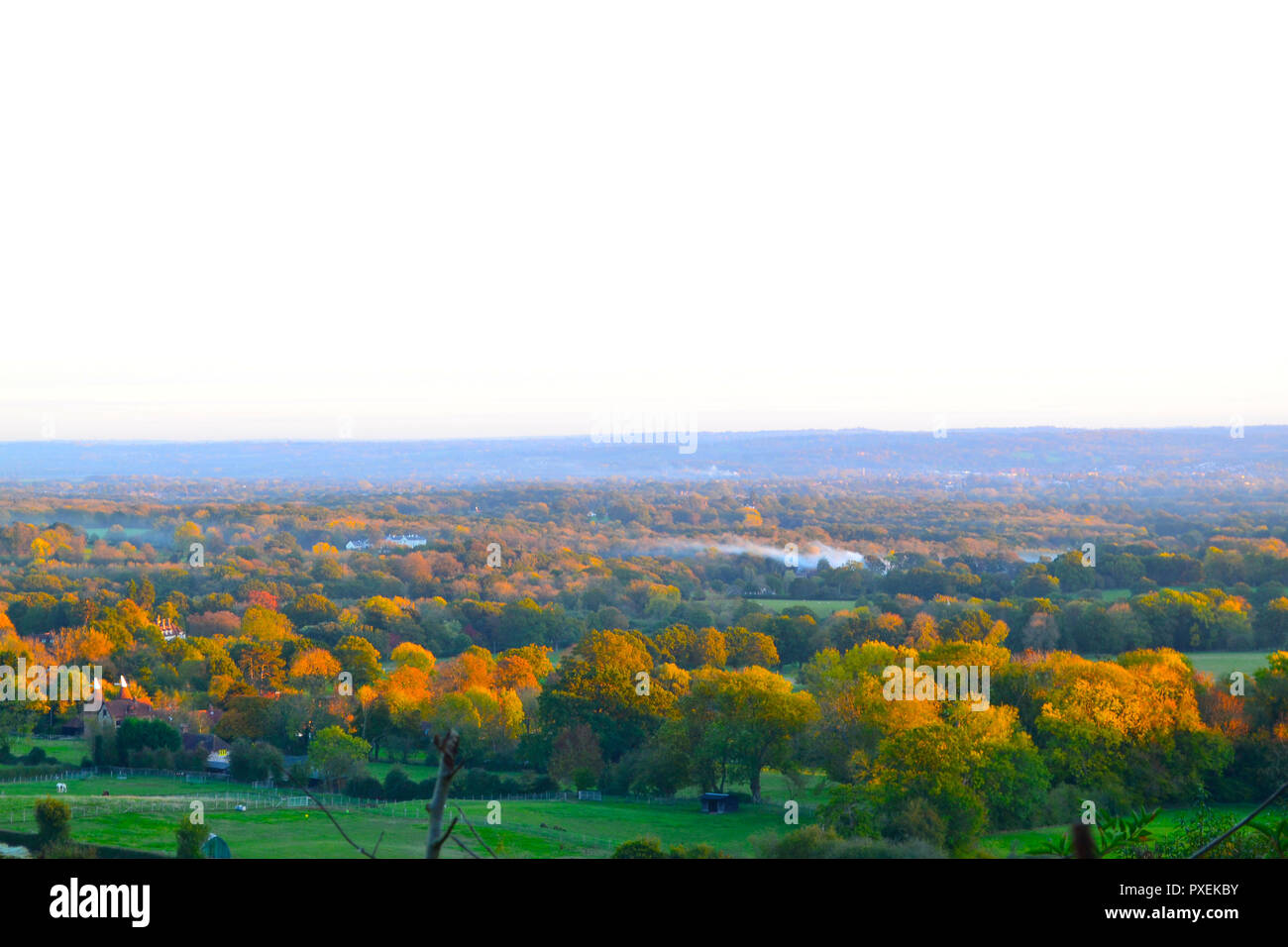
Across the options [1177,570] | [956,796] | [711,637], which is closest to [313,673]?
[711,637]

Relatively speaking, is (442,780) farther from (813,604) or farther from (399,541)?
(399,541)

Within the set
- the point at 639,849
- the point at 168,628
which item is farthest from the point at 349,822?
the point at 168,628

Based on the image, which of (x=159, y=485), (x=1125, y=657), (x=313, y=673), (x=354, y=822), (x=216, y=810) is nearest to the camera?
(x=354, y=822)

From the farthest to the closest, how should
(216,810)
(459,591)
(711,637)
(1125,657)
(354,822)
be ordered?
(459,591) → (711,637) → (1125,657) → (216,810) → (354,822)

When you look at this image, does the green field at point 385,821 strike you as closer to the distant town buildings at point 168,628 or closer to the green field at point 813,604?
the distant town buildings at point 168,628

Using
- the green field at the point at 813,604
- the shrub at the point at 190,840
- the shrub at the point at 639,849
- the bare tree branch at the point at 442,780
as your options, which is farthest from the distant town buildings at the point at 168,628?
the bare tree branch at the point at 442,780

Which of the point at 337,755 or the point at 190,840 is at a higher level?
the point at 190,840

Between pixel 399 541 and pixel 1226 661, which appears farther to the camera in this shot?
pixel 399 541
